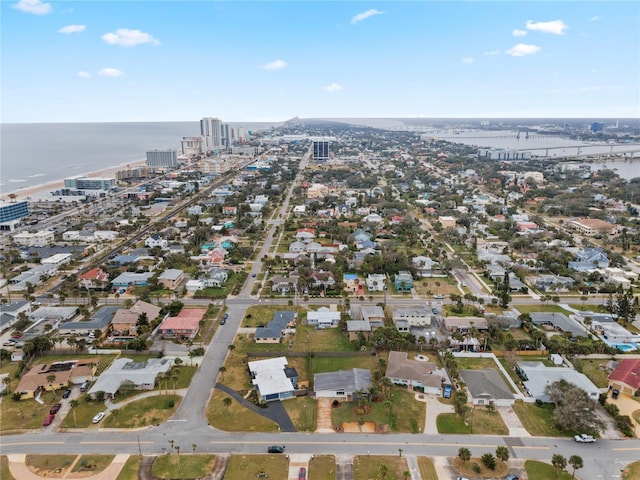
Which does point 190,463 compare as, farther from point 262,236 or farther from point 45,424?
point 262,236

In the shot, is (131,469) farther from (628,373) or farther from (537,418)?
(628,373)

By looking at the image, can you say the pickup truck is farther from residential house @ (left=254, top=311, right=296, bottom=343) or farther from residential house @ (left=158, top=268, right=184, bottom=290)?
residential house @ (left=158, top=268, right=184, bottom=290)

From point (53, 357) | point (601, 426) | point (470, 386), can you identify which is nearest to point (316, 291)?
point (470, 386)

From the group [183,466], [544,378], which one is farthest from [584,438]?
[183,466]

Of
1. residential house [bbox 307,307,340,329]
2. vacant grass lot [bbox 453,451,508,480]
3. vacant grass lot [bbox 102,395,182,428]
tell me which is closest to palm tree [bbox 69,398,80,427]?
vacant grass lot [bbox 102,395,182,428]

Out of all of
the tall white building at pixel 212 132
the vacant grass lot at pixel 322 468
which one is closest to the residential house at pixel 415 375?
the vacant grass lot at pixel 322 468

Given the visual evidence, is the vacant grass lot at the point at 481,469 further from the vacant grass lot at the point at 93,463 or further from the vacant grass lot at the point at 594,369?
the vacant grass lot at the point at 93,463
